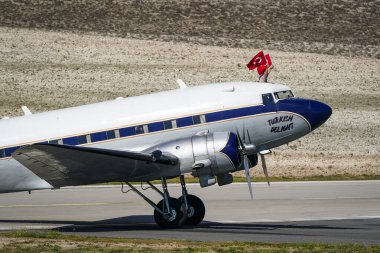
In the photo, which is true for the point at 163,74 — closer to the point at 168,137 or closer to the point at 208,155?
the point at 168,137

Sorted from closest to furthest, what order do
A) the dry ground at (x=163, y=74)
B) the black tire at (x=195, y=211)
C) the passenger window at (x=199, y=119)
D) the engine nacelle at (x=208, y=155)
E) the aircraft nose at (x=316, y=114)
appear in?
the engine nacelle at (x=208, y=155) → the passenger window at (x=199, y=119) → the aircraft nose at (x=316, y=114) → the black tire at (x=195, y=211) → the dry ground at (x=163, y=74)

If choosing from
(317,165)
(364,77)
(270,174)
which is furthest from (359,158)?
(364,77)

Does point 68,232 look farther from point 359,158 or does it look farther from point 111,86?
point 111,86

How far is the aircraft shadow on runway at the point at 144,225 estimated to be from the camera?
27484mm

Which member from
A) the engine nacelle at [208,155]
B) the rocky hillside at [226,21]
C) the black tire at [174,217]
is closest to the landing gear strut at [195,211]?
the black tire at [174,217]

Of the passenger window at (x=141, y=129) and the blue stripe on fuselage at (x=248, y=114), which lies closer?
the blue stripe on fuselage at (x=248, y=114)

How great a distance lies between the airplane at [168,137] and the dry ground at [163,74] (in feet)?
72.6

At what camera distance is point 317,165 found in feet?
155

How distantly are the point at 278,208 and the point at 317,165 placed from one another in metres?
15.5

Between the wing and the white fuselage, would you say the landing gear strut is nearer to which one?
the wing

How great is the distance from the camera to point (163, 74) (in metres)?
61.8

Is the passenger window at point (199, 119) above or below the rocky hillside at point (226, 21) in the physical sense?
below

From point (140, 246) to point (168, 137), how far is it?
16.3ft

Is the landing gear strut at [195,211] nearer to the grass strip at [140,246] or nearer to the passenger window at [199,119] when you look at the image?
the passenger window at [199,119]
